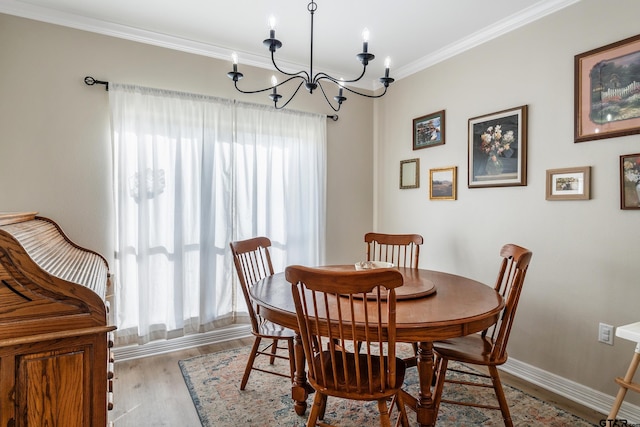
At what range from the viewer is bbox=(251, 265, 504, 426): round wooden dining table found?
148cm

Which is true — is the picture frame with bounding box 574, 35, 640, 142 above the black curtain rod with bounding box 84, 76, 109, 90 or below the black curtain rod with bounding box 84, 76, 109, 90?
below

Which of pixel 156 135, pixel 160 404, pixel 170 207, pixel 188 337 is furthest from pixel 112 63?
pixel 160 404

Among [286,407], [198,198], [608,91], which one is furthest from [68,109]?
[608,91]

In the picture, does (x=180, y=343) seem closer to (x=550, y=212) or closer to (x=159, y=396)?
(x=159, y=396)

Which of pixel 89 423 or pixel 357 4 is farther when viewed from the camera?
pixel 357 4

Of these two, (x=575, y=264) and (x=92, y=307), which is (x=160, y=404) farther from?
(x=575, y=264)

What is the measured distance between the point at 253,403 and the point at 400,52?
3.00 metres

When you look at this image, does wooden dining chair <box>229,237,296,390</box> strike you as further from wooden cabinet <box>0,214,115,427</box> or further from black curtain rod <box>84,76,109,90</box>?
black curtain rod <box>84,76,109,90</box>

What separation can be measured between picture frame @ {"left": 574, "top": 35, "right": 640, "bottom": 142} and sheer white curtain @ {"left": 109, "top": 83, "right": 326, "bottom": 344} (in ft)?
6.91

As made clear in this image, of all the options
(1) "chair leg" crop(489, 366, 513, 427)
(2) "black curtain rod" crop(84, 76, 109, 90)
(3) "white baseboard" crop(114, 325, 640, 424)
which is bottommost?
(3) "white baseboard" crop(114, 325, 640, 424)

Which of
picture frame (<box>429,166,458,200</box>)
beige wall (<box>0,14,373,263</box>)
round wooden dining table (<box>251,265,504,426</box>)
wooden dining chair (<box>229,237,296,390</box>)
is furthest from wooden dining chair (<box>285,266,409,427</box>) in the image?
beige wall (<box>0,14,373,263</box>)

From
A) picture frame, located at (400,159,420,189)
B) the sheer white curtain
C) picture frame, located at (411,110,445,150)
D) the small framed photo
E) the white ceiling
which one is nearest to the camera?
the small framed photo

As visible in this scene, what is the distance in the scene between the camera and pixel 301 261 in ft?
11.4

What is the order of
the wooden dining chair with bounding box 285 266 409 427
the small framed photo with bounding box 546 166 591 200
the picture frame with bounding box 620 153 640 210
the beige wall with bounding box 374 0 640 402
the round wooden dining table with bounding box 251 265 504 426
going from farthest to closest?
the small framed photo with bounding box 546 166 591 200
the beige wall with bounding box 374 0 640 402
the picture frame with bounding box 620 153 640 210
the round wooden dining table with bounding box 251 265 504 426
the wooden dining chair with bounding box 285 266 409 427
